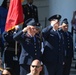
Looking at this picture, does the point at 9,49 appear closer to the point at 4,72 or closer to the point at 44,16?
the point at 4,72

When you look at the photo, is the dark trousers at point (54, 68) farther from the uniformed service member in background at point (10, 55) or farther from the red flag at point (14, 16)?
the red flag at point (14, 16)

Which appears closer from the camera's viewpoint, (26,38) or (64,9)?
(26,38)

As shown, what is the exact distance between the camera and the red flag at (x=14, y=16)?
10.5 meters

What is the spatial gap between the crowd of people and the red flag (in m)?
0.14

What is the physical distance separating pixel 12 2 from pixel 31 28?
4.32ft

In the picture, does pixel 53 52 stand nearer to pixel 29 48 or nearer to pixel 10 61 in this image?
pixel 29 48

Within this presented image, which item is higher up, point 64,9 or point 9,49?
point 64,9

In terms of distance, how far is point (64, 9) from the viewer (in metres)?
14.1

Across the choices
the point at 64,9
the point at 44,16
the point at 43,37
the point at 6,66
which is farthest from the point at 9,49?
the point at 44,16

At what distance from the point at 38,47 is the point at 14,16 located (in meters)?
1.06

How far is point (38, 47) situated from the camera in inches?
392

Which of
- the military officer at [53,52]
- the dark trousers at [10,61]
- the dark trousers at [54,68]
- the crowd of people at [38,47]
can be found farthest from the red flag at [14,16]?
the dark trousers at [54,68]

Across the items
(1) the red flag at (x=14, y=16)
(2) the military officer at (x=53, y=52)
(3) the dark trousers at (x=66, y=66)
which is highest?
(1) the red flag at (x=14, y=16)

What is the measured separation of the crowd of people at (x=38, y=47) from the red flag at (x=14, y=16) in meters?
0.14
